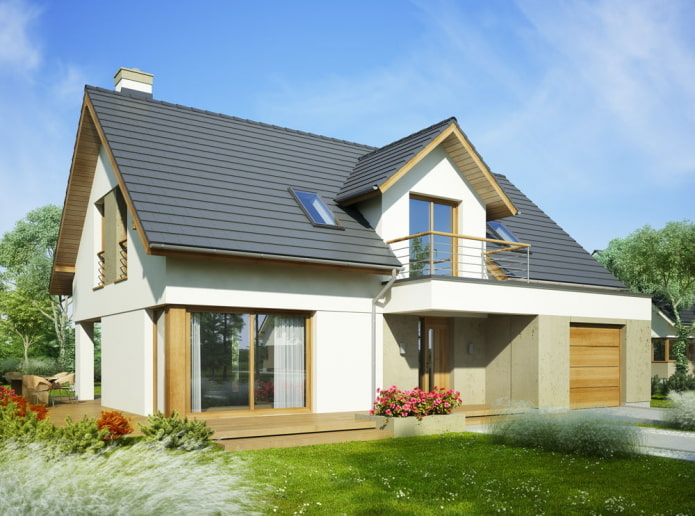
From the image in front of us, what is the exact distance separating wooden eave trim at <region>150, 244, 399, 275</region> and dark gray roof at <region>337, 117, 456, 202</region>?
187 centimetres

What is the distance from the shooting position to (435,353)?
1495 centimetres

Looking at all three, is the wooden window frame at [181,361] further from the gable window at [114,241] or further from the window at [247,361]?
the gable window at [114,241]

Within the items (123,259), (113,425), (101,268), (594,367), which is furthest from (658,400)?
(113,425)

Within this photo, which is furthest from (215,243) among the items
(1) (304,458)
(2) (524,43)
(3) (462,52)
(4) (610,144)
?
(4) (610,144)

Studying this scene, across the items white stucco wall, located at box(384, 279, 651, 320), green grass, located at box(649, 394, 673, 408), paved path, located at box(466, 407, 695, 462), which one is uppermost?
white stucco wall, located at box(384, 279, 651, 320)

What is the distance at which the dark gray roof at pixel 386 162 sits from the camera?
14219mm

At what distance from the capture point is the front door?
14664mm

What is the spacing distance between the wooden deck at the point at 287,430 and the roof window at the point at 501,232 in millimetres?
6725

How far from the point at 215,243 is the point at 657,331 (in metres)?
26.5

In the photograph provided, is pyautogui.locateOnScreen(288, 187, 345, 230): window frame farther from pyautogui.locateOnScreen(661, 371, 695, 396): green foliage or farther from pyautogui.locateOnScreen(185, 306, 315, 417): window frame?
pyautogui.locateOnScreen(661, 371, 695, 396): green foliage

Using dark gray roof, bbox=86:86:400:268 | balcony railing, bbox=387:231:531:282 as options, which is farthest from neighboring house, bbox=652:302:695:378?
dark gray roof, bbox=86:86:400:268

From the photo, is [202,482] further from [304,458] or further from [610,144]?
[610,144]

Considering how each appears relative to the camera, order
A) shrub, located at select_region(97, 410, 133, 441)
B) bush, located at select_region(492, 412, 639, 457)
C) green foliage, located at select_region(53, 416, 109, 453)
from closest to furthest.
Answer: green foliage, located at select_region(53, 416, 109, 453) → shrub, located at select_region(97, 410, 133, 441) → bush, located at select_region(492, 412, 639, 457)

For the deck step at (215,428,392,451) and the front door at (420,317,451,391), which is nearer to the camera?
the deck step at (215,428,392,451)
